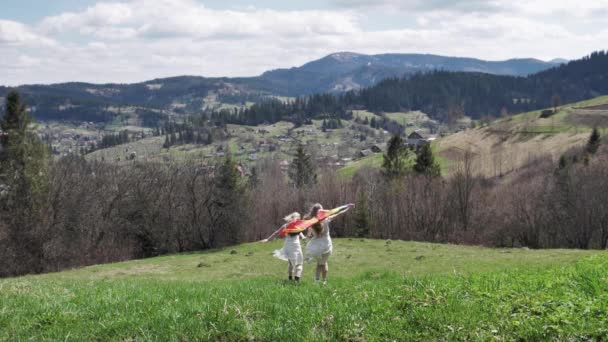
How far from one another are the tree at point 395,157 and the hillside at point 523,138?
33.7 meters

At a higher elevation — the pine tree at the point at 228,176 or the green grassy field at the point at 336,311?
the green grassy field at the point at 336,311

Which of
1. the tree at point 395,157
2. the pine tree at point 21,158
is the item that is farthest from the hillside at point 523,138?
the pine tree at point 21,158

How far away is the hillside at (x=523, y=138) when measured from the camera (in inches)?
4946

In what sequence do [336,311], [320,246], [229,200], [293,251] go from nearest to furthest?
[336,311], [320,246], [293,251], [229,200]

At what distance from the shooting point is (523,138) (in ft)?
502

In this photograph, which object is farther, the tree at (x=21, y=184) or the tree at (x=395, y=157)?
the tree at (x=395, y=157)

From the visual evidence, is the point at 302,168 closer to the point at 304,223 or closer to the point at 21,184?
the point at 21,184

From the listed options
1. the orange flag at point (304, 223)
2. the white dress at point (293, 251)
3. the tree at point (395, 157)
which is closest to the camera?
the orange flag at point (304, 223)

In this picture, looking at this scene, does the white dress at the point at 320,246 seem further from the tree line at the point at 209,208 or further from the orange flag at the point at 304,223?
the tree line at the point at 209,208

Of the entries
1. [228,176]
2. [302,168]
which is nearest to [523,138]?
[302,168]

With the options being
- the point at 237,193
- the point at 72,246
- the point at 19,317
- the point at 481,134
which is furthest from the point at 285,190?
the point at 481,134

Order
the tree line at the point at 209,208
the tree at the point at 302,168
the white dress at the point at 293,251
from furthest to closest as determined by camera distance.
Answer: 1. the tree at the point at 302,168
2. the tree line at the point at 209,208
3. the white dress at the point at 293,251

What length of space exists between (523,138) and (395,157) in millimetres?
82415

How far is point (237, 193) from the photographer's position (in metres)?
59.8
